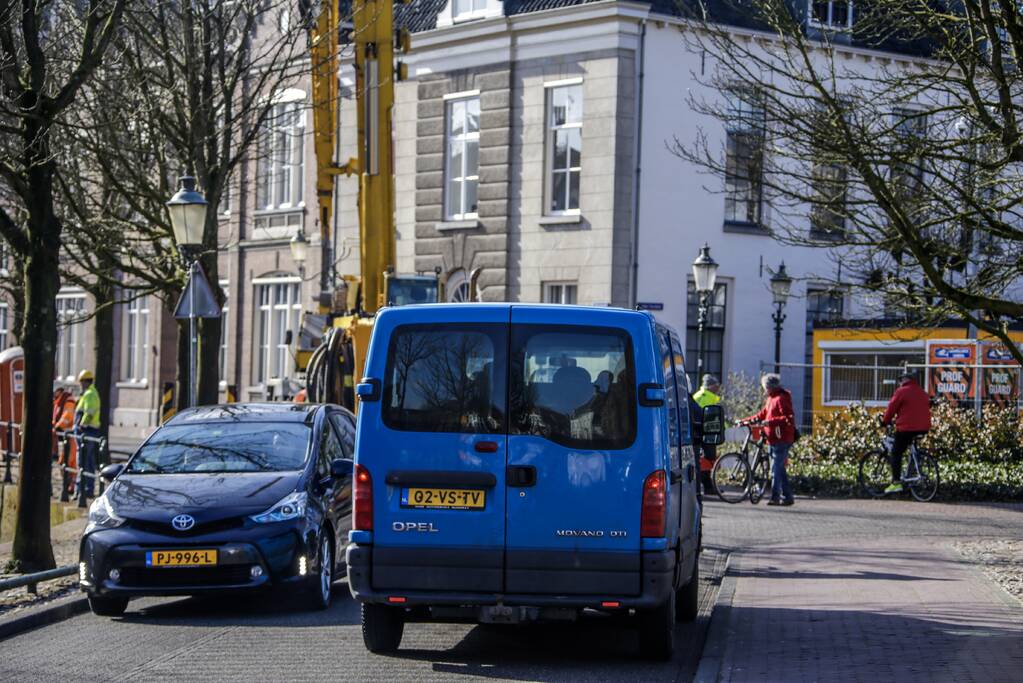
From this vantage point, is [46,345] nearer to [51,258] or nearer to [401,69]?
[51,258]

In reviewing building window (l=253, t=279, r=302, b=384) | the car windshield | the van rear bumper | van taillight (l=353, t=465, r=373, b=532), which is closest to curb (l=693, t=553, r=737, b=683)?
the van rear bumper

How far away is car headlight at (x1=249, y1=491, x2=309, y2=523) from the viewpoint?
12.0 meters

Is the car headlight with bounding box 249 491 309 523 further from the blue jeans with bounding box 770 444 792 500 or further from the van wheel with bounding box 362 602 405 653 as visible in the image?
the blue jeans with bounding box 770 444 792 500

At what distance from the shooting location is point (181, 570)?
38.7 feet

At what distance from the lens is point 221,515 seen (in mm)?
11875

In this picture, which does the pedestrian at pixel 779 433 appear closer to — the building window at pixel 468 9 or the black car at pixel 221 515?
the black car at pixel 221 515

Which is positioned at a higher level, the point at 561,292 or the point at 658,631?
the point at 561,292

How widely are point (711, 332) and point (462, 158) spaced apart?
22.6ft

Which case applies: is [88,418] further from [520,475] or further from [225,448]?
[520,475]

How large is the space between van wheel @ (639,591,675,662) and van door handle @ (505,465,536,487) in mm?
1088

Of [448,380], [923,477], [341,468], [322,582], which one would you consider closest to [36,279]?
[341,468]

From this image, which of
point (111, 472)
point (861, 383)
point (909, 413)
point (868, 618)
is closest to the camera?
point (868, 618)

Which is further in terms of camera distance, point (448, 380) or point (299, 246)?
point (299, 246)

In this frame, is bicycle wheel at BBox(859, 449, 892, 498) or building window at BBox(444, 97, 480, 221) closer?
bicycle wheel at BBox(859, 449, 892, 498)
